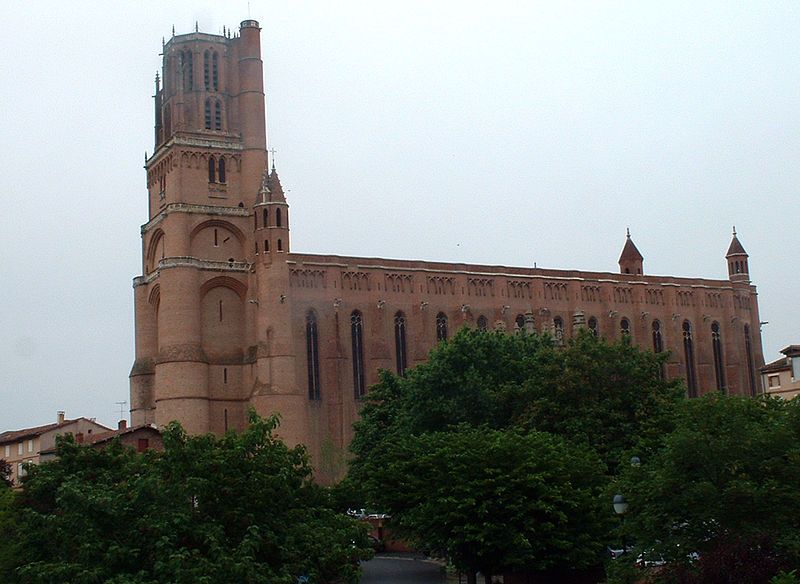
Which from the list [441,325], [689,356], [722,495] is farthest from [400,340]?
[722,495]

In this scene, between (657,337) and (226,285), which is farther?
(657,337)

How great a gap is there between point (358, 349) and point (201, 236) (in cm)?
1229

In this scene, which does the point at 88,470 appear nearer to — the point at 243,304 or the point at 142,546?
the point at 142,546

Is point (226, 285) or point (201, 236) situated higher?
point (201, 236)

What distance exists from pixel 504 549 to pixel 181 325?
4297 cm

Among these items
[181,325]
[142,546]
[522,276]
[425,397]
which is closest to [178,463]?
[142,546]

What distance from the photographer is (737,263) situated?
10150 cm

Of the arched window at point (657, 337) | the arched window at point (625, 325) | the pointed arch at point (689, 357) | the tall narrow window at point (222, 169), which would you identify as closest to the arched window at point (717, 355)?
the pointed arch at point (689, 357)

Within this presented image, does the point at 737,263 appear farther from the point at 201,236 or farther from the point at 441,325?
the point at 201,236

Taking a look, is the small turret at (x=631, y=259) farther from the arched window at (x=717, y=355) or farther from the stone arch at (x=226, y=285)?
the stone arch at (x=226, y=285)

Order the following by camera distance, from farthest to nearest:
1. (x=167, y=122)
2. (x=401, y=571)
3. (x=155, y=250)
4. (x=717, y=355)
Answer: (x=717, y=355) < (x=167, y=122) < (x=155, y=250) < (x=401, y=571)

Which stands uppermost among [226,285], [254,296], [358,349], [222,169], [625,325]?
[222,169]

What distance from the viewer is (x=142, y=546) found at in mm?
28516

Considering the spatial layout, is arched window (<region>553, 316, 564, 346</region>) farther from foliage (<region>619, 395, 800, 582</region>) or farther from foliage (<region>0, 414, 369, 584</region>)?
foliage (<region>0, 414, 369, 584</region>)
